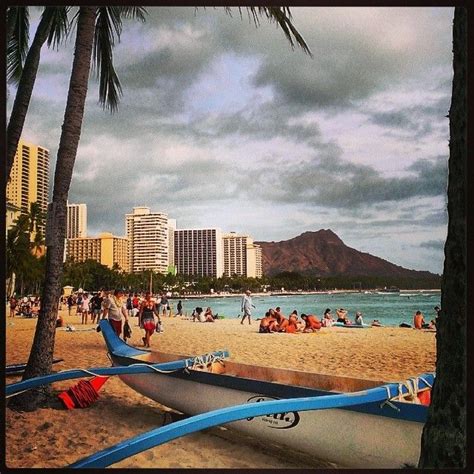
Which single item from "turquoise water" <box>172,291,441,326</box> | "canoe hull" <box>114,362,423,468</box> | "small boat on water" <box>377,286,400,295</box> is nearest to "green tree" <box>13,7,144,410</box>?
"canoe hull" <box>114,362,423,468</box>

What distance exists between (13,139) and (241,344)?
2.79 meters

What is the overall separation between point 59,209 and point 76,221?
2.21 ft

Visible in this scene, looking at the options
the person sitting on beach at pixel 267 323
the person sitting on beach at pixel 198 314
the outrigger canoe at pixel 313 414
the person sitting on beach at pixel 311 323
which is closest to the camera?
the outrigger canoe at pixel 313 414

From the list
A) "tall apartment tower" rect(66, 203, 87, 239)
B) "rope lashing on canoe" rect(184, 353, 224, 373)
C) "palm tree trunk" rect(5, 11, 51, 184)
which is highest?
"palm tree trunk" rect(5, 11, 51, 184)

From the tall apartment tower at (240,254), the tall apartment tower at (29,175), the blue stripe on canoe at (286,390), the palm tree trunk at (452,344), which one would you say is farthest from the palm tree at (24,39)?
the palm tree trunk at (452,344)

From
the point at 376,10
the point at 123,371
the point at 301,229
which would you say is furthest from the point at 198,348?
the point at 376,10

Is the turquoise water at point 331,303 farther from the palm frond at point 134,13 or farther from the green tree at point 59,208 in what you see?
the palm frond at point 134,13

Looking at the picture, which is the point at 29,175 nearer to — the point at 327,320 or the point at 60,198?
the point at 60,198

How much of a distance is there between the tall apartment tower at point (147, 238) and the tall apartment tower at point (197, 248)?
127 mm

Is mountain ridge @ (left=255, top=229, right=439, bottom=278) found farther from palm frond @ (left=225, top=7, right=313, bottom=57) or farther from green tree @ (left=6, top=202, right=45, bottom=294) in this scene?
green tree @ (left=6, top=202, right=45, bottom=294)

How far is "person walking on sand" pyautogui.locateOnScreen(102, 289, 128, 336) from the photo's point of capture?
14.2 feet

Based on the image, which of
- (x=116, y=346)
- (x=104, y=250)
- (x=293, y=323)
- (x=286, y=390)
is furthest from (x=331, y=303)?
(x=286, y=390)

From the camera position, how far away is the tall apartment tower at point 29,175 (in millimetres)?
3570

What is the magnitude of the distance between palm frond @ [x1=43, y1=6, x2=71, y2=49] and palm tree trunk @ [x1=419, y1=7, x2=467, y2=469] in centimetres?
258
